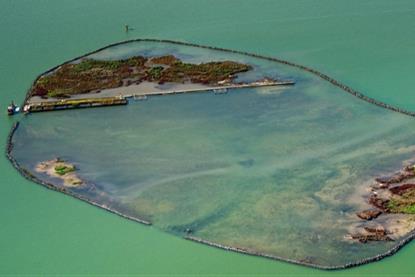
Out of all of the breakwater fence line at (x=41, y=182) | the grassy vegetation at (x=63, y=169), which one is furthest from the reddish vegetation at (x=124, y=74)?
the grassy vegetation at (x=63, y=169)

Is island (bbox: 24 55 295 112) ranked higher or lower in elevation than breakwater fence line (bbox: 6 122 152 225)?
higher

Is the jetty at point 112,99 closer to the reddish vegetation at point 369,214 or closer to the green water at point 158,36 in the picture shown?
the green water at point 158,36

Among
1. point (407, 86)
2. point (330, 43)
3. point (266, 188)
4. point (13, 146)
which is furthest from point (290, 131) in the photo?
point (13, 146)

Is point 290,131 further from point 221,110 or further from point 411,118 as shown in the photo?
point 411,118

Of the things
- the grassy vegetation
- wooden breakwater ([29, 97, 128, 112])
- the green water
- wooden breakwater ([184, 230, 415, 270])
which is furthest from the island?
wooden breakwater ([184, 230, 415, 270])

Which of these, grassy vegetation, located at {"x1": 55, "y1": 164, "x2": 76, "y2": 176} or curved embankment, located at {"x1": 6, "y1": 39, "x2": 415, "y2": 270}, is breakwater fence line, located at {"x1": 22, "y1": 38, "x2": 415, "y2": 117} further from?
grassy vegetation, located at {"x1": 55, "y1": 164, "x2": 76, "y2": 176}
